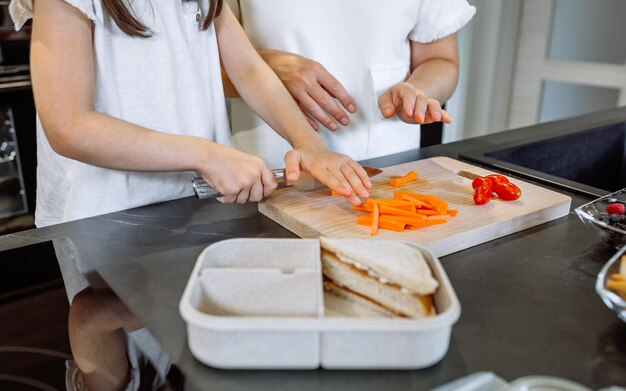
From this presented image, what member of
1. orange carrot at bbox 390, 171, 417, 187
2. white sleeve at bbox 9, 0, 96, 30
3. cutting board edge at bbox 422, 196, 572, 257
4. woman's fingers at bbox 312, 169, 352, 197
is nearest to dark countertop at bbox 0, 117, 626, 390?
cutting board edge at bbox 422, 196, 572, 257

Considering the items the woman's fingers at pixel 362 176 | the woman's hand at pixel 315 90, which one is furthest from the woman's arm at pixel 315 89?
the woman's fingers at pixel 362 176

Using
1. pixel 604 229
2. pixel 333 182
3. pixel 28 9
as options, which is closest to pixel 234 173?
pixel 333 182

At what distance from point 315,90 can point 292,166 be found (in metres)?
0.36

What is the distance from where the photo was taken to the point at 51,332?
2.34 feet

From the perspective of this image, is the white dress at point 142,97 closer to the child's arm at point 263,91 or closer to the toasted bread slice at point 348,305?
the child's arm at point 263,91

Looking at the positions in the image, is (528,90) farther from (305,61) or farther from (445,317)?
(445,317)

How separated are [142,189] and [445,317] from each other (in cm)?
76

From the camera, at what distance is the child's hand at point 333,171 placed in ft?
3.28

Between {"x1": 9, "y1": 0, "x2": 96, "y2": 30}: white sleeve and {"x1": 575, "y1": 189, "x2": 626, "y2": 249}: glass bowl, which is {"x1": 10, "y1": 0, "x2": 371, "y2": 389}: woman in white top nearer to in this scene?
{"x1": 9, "y1": 0, "x2": 96, "y2": 30}: white sleeve

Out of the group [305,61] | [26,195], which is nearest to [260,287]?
[305,61]

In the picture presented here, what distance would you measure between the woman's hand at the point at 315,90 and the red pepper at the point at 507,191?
0.43 m

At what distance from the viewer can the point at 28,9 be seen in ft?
3.34

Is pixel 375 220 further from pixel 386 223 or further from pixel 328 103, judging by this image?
pixel 328 103

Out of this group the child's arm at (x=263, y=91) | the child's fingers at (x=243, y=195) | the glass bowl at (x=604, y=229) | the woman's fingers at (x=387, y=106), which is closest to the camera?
the glass bowl at (x=604, y=229)
